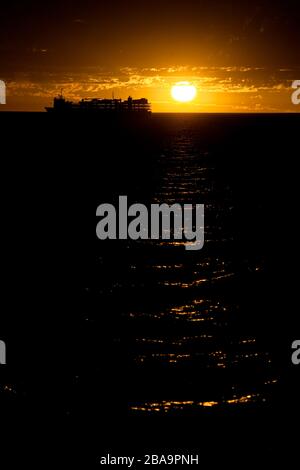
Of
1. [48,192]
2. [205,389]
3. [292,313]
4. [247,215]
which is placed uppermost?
[48,192]

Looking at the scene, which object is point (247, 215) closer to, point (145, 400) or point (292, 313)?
point (292, 313)

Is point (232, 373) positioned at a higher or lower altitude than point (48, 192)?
lower

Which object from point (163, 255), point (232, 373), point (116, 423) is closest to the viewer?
point (116, 423)

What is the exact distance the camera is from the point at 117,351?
2120 centimetres

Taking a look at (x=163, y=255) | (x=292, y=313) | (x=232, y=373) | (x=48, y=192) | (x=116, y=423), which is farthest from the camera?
(x=48, y=192)

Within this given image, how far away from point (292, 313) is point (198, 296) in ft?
15.5

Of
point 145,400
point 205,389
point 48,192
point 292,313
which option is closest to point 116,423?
point 145,400

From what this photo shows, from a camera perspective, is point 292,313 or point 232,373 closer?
point 232,373

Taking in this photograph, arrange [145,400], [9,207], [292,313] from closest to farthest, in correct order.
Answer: [145,400], [292,313], [9,207]

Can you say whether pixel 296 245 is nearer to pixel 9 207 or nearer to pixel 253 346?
pixel 253 346

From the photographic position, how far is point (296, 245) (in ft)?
119

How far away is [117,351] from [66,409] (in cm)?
432

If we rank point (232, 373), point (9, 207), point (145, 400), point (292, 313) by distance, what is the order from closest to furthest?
1. point (145, 400)
2. point (232, 373)
3. point (292, 313)
4. point (9, 207)

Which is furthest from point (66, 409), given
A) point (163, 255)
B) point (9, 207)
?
point (9, 207)
